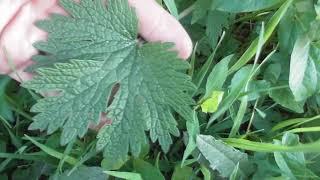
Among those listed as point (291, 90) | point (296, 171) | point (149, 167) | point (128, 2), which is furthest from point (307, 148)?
point (128, 2)

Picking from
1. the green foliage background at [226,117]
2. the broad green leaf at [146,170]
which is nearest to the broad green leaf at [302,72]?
the green foliage background at [226,117]

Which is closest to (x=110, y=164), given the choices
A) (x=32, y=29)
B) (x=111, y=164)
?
(x=111, y=164)

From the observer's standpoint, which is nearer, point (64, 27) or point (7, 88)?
point (64, 27)

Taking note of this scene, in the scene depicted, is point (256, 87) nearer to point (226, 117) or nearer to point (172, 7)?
point (226, 117)

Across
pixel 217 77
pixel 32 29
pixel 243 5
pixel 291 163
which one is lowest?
pixel 291 163

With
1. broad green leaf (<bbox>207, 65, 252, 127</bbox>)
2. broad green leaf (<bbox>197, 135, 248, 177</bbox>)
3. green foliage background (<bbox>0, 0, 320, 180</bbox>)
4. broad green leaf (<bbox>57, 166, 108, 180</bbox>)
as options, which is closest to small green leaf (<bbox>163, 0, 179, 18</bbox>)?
green foliage background (<bbox>0, 0, 320, 180</bbox>)

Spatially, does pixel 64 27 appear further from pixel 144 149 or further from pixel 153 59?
pixel 144 149

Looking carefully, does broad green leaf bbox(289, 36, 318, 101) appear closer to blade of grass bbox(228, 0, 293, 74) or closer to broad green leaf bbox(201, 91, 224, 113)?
blade of grass bbox(228, 0, 293, 74)
